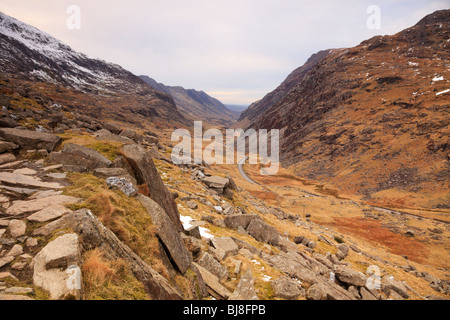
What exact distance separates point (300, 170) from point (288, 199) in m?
40.0

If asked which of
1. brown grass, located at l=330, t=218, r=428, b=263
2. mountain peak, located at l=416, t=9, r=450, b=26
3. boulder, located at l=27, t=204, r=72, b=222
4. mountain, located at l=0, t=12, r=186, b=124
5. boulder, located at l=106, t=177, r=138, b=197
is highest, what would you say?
mountain peak, located at l=416, t=9, r=450, b=26

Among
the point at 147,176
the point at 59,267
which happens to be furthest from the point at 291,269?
the point at 59,267

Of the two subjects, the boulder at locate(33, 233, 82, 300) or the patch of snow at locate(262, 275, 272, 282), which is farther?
the patch of snow at locate(262, 275, 272, 282)

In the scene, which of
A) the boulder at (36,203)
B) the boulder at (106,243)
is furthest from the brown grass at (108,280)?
the boulder at (36,203)

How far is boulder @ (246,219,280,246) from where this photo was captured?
16.9 m

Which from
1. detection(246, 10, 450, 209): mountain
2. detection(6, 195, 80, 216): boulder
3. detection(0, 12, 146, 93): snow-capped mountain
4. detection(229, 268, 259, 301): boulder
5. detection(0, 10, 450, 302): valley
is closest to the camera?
detection(0, 10, 450, 302): valley

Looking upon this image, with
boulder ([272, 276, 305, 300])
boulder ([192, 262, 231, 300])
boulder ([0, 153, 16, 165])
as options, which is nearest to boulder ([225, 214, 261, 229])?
boulder ([272, 276, 305, 300])

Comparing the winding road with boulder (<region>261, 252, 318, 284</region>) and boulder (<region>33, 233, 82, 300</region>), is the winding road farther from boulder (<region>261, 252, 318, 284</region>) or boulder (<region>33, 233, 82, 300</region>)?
boulder (<region>33, 233, 82, 300</region>)

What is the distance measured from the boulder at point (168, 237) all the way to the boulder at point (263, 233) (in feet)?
32.2

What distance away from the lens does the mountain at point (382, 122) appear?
6181 centimetres

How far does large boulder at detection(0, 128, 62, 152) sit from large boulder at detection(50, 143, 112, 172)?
1.53 metres

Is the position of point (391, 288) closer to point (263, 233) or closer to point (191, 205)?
point (263, 233)
